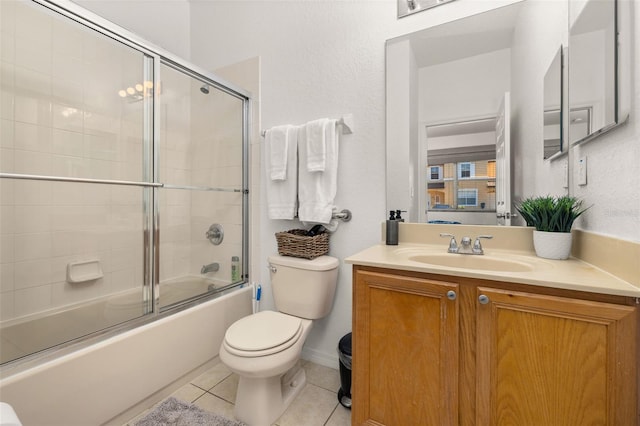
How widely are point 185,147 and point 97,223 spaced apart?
0.78 m

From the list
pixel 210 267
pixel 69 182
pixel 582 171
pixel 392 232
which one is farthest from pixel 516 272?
pixel 69 182

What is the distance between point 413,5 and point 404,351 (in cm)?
174

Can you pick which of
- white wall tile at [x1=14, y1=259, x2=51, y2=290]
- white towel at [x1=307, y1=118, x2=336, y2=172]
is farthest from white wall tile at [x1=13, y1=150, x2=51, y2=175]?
white towel at [x1=307, y1=118, x2=336, y2=172]

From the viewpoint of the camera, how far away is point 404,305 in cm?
100

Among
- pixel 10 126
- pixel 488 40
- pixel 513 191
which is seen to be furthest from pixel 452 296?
pixel 10 126

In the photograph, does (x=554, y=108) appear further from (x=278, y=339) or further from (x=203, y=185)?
(x=203, y=185)

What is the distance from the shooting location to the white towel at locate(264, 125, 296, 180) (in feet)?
5.72

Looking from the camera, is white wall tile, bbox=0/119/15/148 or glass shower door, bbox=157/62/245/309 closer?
white wall tile, bbox=0/119/15/148

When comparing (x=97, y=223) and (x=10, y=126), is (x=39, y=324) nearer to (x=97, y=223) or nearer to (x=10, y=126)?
(x=97, y=223)

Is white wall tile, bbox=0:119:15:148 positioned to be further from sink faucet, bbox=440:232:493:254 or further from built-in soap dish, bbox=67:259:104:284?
sink faucet, bbox=440:232:493:254

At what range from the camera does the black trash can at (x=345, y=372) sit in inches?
53.9

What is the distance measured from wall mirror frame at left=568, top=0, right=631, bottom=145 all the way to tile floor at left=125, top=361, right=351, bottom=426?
1566 millimetres

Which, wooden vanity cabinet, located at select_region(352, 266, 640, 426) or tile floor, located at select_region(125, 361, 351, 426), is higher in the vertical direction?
wooden vanity cabinet, located at select_region(352, 266, 640, 426)

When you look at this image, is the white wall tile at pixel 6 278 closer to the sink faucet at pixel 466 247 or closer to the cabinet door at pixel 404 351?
the cabinet door at pixel 404 351
